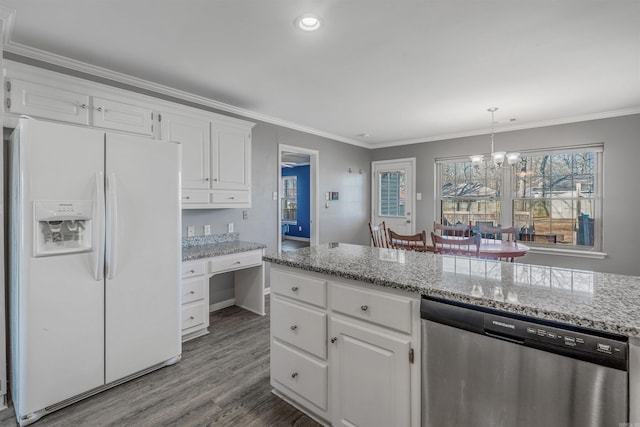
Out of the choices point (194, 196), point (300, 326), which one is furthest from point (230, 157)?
point (300, 326)

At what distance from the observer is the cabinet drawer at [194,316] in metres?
2.87

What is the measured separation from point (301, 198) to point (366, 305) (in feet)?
25.2

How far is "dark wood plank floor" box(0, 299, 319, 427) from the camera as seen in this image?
6.12 feet

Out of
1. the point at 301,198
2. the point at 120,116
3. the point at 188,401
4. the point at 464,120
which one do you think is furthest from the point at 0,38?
the point at 301,198

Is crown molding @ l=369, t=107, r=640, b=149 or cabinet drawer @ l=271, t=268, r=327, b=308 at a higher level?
crown molding @ l=369, t=107, r=640, b=149

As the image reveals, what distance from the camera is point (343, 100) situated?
3.65 meters

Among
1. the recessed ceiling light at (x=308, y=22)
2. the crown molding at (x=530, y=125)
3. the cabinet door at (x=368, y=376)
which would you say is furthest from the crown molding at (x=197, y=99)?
the cabinet door at (x=368, y=376)

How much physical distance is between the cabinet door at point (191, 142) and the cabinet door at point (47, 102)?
2.05 ft

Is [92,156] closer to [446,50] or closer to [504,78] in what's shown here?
[446,50]

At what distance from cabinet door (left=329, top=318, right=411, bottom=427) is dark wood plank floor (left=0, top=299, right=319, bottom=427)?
14.4 inches

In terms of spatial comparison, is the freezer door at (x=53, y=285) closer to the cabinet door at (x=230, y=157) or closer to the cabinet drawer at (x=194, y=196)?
the cabinet drawer at (x=194, y=196)

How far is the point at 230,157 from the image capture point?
3490 mm

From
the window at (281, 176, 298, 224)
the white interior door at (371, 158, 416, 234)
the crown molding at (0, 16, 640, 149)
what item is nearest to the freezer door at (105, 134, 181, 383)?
the crown molding at (0, 16, 640, 149)

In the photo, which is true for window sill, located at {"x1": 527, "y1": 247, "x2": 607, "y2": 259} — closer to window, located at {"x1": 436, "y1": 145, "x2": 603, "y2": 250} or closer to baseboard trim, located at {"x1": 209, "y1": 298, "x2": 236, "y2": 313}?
window, located at {"x1": 436, "y1": 145, "x2": 603, "y2": 250}
